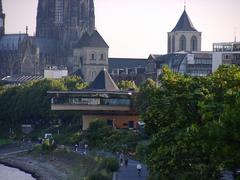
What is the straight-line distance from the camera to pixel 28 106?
138250mm

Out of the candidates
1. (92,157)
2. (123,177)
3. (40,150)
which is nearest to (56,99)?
(40,150)

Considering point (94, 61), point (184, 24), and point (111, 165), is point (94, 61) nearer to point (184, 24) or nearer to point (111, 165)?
point (184, 24)

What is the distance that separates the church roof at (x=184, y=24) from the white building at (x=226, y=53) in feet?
186

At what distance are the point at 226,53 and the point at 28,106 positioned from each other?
3347cm

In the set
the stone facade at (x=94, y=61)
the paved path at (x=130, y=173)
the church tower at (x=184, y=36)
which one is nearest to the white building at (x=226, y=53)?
the paved path at (x=130, y=173)

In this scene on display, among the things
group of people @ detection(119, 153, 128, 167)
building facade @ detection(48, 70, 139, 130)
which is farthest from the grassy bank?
building facade @ detection(48, 70, 139, 130)

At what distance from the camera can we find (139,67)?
191625 millimetres

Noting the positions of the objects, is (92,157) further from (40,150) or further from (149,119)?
(149,119)

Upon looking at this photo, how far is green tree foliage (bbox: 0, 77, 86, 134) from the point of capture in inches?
5310

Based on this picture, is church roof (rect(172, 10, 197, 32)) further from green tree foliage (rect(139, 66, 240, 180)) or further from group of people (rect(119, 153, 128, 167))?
green tree foliage (rect(139, 66, 240, 180))

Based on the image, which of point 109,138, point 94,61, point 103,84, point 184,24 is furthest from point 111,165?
point 94,61

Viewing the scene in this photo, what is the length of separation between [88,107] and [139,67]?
75211mm

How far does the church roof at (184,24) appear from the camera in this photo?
18288 centimetres

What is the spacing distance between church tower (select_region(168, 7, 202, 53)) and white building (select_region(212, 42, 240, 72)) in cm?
5583
